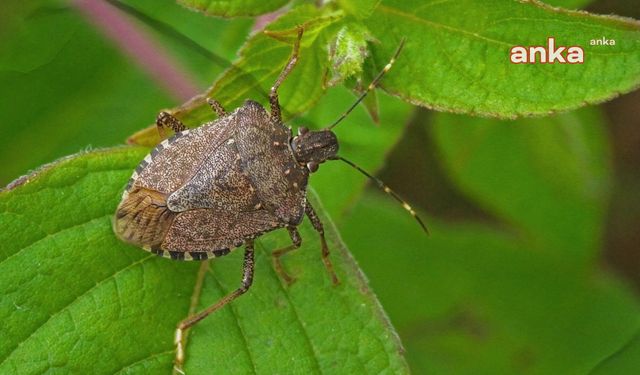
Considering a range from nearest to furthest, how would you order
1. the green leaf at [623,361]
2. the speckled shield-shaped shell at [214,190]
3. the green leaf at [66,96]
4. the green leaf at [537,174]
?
the speckled shield-shaped shell at [214,190]
the green leaf at [623,361]
the green leaf at [66,96]
the green leaf at [537,174]

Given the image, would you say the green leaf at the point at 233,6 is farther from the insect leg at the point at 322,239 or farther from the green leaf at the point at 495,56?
the insect leg at the point at 322,239

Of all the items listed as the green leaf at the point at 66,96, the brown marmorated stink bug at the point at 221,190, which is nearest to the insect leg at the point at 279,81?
the brown marmorated stink bug at the point at 221,190

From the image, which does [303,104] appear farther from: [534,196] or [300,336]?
[534,196]

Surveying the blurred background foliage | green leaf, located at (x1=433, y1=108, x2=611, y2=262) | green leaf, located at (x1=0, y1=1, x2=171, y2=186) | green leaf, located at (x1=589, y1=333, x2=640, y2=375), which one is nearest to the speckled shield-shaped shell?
the blurred background foliage

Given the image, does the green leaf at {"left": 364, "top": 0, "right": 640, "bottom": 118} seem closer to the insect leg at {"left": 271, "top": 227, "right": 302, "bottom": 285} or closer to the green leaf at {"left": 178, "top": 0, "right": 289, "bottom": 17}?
the green leaf at {"left": 178, "top": 0, "right": 289, "bottom": 17}

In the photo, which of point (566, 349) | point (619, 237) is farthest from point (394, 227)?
point (619, 237)
